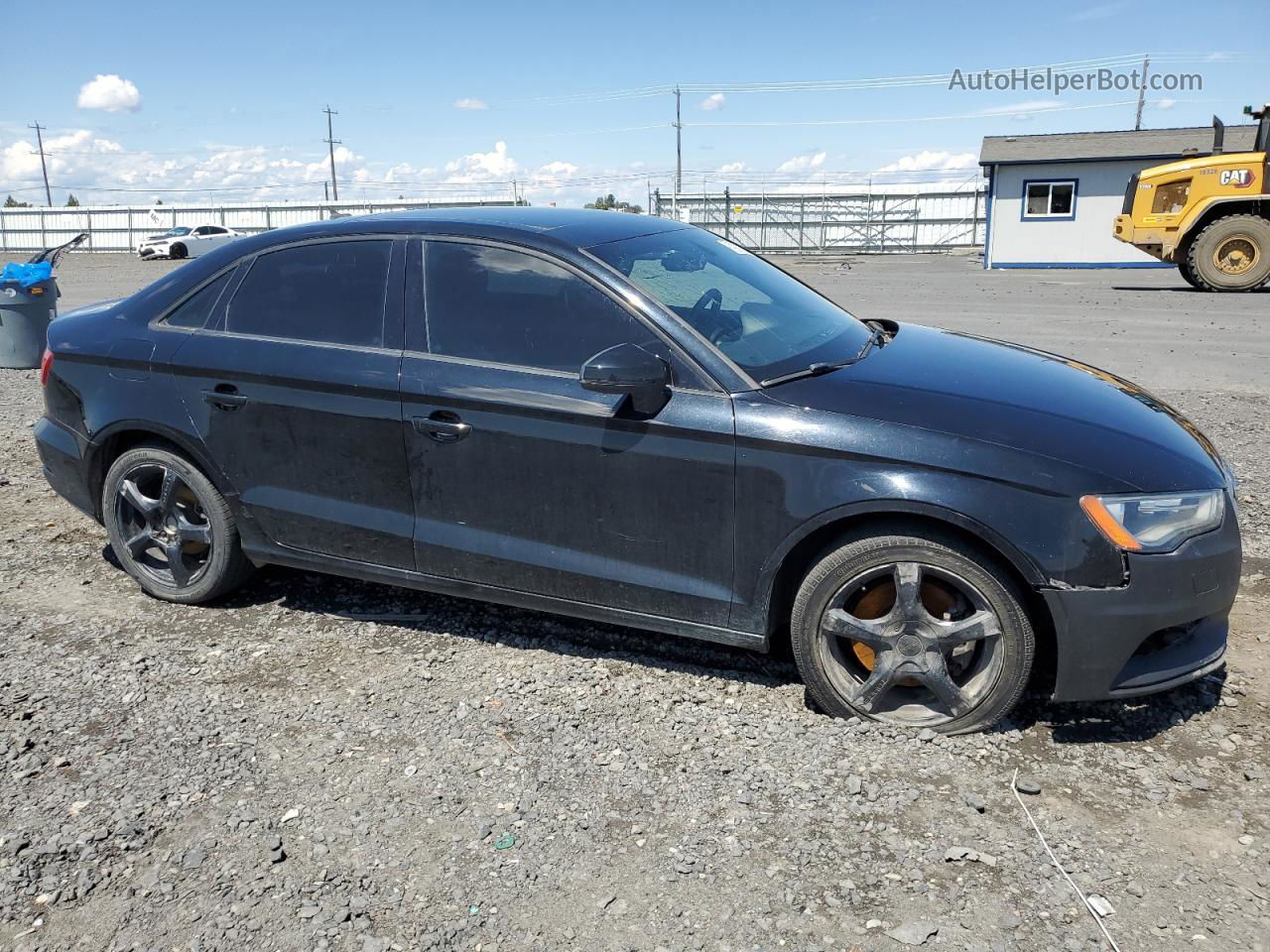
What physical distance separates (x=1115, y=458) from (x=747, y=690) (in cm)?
150

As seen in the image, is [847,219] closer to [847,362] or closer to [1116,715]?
[847,362]

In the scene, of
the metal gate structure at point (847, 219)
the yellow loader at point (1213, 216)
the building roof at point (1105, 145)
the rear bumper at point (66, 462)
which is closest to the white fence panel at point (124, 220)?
the metal gate structure at point (847, 219)

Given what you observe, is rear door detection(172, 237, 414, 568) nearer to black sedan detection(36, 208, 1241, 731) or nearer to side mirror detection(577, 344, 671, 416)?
black sedan detection(36, 208, 1241, 731)

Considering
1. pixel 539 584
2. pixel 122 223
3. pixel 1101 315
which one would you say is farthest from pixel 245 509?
pixel 122 223

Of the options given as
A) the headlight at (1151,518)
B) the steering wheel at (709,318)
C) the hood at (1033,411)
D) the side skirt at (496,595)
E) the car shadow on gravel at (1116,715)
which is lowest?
the car shadow on gravel at (1116,715)

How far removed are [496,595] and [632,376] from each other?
3.62 feet

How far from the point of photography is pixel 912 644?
10.9ft

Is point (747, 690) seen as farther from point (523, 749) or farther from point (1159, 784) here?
point (1159, 784)

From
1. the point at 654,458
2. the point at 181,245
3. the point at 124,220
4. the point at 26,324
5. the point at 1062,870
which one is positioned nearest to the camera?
the point at 1062,870

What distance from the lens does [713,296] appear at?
4.00 metres

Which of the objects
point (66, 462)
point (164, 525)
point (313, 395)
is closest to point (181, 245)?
point (66, 462)

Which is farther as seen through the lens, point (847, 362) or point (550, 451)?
point (847, 362)

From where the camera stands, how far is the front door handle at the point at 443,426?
3.82 meters

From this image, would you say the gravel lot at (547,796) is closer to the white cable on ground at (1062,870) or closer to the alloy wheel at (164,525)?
the white cable on ground at (1062,870)
